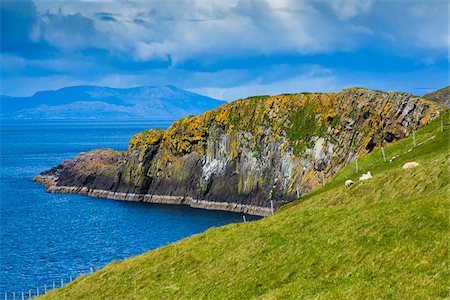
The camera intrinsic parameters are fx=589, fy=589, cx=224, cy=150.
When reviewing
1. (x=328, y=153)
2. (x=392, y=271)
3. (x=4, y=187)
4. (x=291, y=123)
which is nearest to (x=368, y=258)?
(x=392, y=271)

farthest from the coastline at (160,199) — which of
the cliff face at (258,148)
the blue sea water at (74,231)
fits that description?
the blue sea water at (74,231)

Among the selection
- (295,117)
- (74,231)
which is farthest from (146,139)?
(74,231)

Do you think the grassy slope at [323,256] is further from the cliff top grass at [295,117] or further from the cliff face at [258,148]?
the cliff top grass at [295,117]

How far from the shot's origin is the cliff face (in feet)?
417

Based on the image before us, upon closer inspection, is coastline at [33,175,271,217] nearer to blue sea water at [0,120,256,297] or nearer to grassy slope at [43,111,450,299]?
blue sea water at [0,120,256,297]

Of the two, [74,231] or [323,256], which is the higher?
[323,256]

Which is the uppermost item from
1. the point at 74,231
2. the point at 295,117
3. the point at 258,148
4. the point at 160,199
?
the point at 295,117

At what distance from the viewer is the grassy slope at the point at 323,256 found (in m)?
24.9

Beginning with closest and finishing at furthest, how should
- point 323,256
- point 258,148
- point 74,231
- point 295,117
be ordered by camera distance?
point 323,256
point 74,231
point 295,117
point 258,148

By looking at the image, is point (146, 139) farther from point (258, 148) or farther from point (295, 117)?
point (295, 117)

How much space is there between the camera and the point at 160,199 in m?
158

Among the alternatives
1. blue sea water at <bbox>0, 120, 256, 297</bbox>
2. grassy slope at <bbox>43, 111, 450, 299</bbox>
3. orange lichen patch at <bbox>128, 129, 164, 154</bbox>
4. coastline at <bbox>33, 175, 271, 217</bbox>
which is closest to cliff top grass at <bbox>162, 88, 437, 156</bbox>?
orange lichen patch at <bbox>128, 129, 164, 154</bbox>

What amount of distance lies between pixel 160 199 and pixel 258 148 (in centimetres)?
3065

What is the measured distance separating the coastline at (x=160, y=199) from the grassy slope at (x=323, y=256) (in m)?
90.0
